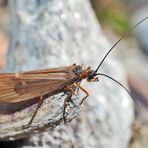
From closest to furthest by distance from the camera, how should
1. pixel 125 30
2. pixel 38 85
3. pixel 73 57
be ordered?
pixel 38 85 < pixel 73 57 < pixel 125 30

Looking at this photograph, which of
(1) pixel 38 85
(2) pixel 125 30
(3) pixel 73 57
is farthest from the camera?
(2) pixel 125 30

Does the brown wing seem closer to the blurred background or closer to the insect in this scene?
the insect

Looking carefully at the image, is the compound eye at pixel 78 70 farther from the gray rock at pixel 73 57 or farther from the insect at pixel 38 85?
the gray rock at pixel 73 57

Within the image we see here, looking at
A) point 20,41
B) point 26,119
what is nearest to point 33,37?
point 20,41

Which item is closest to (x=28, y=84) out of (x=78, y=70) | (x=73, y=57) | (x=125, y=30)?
(x=78, y=70)

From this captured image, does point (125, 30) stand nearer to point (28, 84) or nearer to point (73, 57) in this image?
point (73, 57)

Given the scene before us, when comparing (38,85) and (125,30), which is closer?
(38,85)

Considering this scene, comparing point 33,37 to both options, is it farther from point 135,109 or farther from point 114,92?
point 135,109
